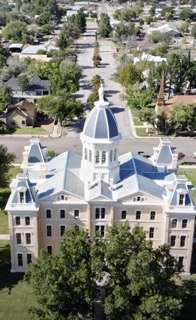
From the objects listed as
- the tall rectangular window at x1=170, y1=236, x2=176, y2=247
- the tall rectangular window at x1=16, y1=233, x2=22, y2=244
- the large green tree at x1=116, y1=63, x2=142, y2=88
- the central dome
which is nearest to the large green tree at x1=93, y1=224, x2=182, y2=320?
the tall rectangular window at x1=170, y1=236, x2=176, y2=247

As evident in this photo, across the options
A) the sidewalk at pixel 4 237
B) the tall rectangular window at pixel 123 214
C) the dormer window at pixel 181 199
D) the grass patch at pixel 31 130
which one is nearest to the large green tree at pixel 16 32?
the grass patch at pixel 31 130

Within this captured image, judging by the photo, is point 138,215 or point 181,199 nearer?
point 181,199

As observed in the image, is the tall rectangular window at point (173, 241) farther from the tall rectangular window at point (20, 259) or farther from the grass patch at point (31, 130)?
the grass patch at point (31, 130)

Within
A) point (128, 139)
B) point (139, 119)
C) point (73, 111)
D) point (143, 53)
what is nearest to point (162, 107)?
point (139, 119)

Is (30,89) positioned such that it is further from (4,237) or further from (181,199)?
(181,199)

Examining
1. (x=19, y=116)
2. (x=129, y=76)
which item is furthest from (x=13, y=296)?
(x=129, y=76)

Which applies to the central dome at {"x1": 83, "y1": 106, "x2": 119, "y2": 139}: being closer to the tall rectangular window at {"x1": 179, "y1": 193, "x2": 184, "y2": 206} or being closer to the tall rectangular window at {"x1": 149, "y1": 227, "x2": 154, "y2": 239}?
the tall rectangular window at {"x1": 179, "y1": 193, "x2": 184, "y2": 206}

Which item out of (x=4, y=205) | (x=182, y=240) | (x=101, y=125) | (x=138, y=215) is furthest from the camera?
(x=4, y=205)
